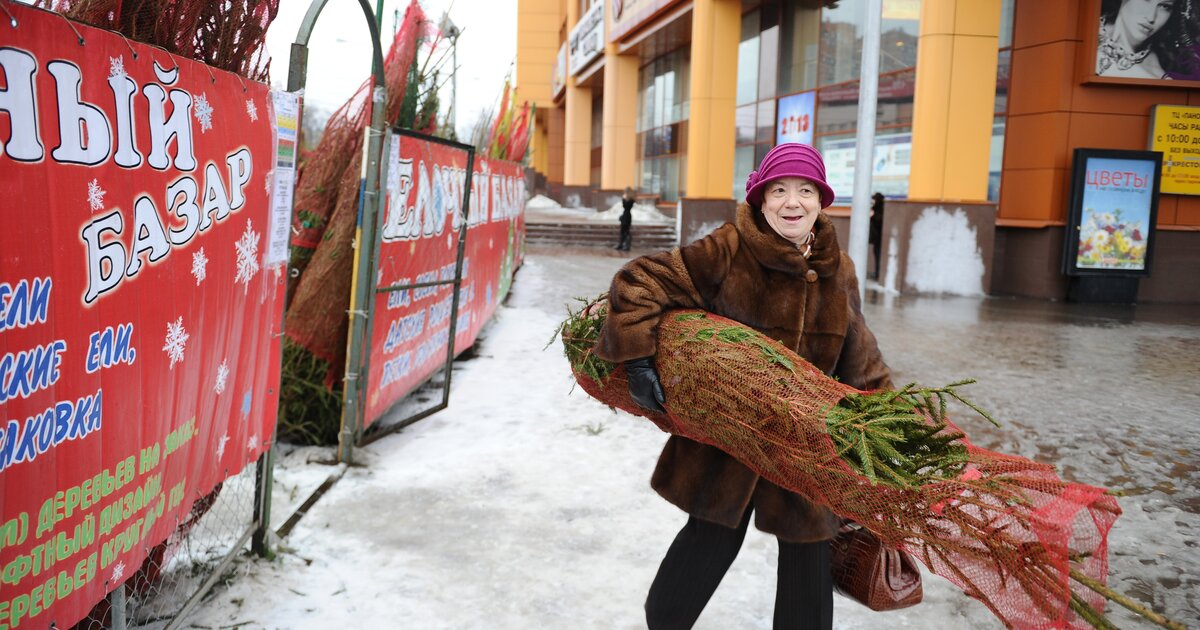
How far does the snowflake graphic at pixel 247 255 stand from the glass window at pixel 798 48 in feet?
58.6

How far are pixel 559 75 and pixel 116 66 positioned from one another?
41994 mm

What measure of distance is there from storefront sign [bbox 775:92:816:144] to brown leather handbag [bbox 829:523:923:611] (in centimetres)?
1714

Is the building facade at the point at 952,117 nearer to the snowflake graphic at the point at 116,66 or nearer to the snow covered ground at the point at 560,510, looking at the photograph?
A: the snow covered ground at the point at 560,510

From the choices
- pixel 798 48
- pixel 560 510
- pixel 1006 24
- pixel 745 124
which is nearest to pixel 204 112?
pixel 560 510

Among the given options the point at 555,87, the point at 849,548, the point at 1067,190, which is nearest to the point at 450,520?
the point at 849,548

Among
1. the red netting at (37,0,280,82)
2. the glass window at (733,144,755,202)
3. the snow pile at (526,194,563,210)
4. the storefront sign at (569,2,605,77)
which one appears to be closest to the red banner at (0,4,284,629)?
the red netting at (37,0,280,82)

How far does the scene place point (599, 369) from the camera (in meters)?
2.80

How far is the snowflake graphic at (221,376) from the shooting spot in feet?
9.78

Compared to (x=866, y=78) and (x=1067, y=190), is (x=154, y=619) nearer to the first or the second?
(x=866, y=78)

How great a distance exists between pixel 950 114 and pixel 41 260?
45.1 feet

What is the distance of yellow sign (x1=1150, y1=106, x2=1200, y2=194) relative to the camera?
13914mm

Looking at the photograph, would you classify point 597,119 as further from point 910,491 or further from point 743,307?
point 910,491

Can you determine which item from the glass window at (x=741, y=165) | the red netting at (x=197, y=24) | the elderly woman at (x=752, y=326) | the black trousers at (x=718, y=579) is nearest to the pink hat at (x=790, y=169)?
the elderly woman at (x=752, y=326)

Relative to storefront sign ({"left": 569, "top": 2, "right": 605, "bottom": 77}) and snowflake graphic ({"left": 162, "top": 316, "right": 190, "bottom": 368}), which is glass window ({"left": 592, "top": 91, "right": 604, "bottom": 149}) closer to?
storefront sign ({"left": 569, "top": 2, "right": 605, "bottom": 77})
